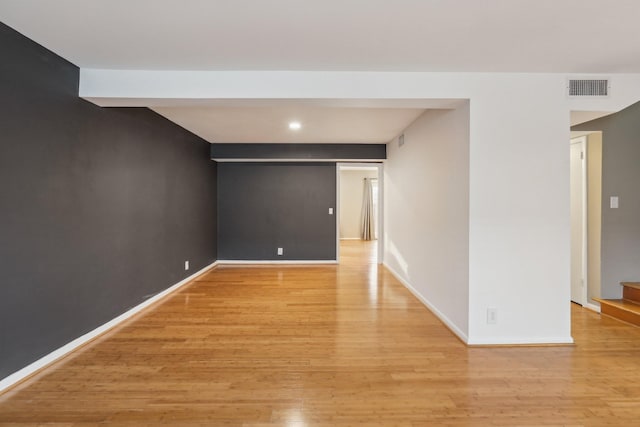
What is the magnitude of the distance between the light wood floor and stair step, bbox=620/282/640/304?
391mm

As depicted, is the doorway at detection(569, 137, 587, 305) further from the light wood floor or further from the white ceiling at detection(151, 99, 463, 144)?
the white ceiling at detection(151, 99, 463, 144)

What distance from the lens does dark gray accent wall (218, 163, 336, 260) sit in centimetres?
637

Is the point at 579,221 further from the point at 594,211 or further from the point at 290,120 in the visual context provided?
the point at 290,120

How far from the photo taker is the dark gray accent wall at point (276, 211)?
6.37 meters

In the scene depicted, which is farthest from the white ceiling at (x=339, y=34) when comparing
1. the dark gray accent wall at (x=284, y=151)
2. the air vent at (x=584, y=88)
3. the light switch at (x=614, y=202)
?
the dark gray accent wall at (x=284, y=151)

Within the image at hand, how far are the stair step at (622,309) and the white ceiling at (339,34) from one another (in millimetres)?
2221

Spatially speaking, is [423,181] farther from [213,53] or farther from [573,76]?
[213,53]

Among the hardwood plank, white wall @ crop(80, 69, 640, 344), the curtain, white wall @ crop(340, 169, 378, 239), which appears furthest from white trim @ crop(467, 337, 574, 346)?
white wall @ crop(340, 169, 378, 239)

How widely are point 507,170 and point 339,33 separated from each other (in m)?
1.75

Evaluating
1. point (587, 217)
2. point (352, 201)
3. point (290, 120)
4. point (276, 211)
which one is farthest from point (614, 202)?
point (352, 201)

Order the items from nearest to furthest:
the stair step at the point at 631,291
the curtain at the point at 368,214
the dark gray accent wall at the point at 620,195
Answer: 1. the stair step at the point at 631,291
2. the dark gray accent wall at the point at 620,195
3. the curtain at the point at 368,214

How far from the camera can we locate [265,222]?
21.1ft

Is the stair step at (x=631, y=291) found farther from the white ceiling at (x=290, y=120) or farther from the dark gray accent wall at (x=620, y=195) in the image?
the white ceiling at (x=290, y=120)

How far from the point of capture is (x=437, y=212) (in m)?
3.40
